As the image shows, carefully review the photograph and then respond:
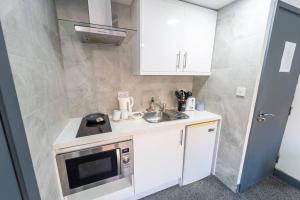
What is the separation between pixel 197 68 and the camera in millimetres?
1638

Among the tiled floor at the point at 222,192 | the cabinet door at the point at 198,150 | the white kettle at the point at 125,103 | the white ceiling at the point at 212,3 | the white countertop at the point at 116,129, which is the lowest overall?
the tiled floor at the point at 222,192

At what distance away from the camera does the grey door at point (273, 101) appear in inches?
48.9

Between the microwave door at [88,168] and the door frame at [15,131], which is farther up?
the door frame at [15,131]

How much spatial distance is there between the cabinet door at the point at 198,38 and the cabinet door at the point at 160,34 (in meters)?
0.10

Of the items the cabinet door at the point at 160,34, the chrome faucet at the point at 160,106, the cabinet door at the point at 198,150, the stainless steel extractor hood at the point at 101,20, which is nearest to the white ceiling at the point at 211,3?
the cabinet door at the point at 160,34

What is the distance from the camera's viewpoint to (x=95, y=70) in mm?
1540

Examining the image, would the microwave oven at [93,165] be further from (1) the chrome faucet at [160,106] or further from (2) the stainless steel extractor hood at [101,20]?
(2) the stainless steel extractor hood at [101,20]

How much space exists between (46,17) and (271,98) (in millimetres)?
2248

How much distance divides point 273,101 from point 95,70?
2026 mm

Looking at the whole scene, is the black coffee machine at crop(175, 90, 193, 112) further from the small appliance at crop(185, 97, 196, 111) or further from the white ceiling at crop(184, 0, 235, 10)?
the white ceiling at crop(184, 0, 235, 10)

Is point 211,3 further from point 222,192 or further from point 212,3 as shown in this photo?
point 222,192

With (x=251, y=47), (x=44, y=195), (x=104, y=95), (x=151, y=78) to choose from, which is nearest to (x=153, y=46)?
(x=151, y=78)

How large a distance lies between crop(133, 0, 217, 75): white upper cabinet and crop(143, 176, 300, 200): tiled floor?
142 centimetres

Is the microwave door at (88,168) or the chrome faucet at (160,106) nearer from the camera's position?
the microwave door at (88,168)
